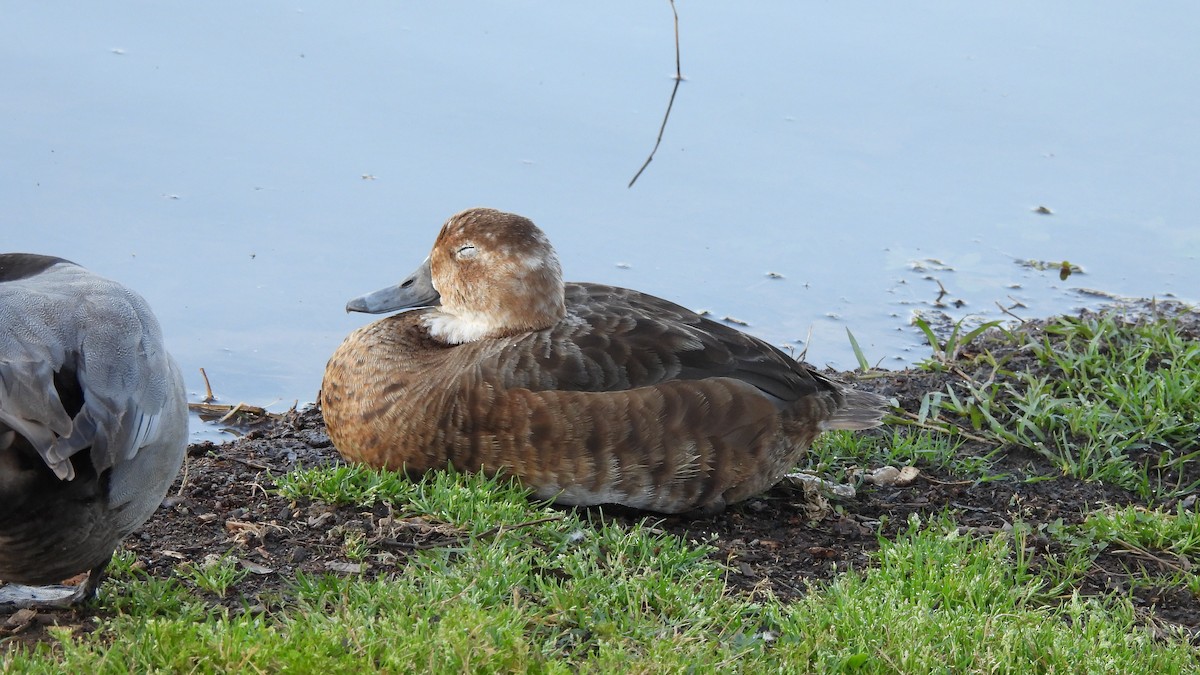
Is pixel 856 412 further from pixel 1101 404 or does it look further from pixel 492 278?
pixel 492 278

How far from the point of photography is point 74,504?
3350mm

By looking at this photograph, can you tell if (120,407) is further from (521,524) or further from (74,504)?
(521,524)

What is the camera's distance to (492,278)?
5219 mm

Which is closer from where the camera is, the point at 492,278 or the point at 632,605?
the point at 632,605

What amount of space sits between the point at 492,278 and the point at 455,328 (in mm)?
283

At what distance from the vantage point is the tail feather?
209 inches

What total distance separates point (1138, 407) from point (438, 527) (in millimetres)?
3202

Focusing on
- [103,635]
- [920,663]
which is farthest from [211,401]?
[920,663]

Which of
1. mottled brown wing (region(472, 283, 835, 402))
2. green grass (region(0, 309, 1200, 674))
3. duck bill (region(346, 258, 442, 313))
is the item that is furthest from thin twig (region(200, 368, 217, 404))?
mottled brown wing (region(472, 283, 835, 402))

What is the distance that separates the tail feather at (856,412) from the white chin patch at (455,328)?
1.38 meters

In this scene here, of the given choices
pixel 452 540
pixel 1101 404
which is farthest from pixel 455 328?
pixel 1101 404

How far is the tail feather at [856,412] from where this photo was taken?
17.4 ft

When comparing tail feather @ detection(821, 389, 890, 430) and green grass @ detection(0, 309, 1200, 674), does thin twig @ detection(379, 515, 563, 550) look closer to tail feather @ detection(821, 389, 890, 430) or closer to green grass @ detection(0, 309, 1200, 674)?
green grass @ detection(0, 309, 1200, 674)

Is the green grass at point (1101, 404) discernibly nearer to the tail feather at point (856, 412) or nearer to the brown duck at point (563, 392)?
the tail feather at point (856, 412)
